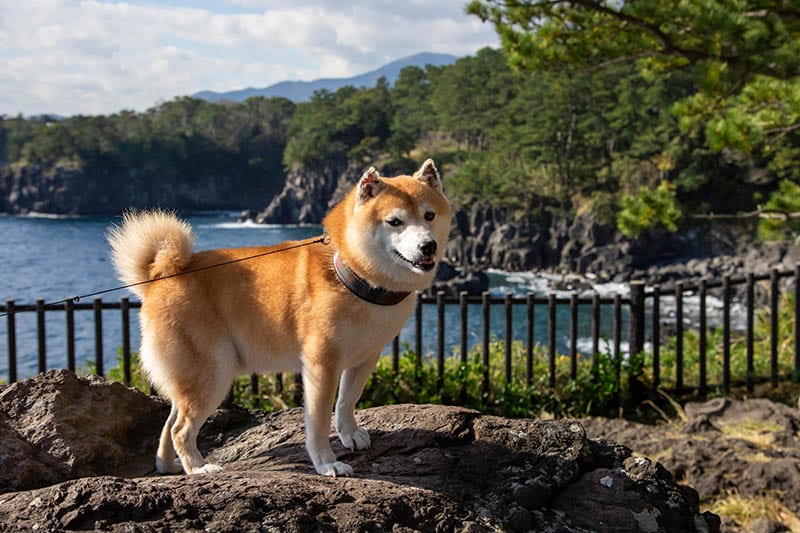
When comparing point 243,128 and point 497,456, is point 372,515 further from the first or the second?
point 243,128

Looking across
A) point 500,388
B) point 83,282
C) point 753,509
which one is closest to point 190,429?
point 753,509

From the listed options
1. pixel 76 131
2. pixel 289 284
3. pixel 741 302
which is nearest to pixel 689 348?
pixel 289 284

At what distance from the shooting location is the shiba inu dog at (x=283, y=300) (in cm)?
321

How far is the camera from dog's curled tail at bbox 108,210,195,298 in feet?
11.7

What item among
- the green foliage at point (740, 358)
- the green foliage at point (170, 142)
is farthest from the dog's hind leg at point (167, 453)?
the green foliage at point (170, 142)

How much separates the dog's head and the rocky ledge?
0.92 metres

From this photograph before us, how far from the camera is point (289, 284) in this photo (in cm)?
344

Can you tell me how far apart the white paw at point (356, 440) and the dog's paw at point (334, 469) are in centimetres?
36

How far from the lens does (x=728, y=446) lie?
612 centimetres

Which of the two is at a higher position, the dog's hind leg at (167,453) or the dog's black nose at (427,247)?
the dog's black nose at (427,247)

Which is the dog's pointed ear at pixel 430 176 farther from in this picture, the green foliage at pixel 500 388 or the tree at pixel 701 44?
the tree at pixel 701 44

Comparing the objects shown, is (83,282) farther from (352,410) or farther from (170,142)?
(170,142)

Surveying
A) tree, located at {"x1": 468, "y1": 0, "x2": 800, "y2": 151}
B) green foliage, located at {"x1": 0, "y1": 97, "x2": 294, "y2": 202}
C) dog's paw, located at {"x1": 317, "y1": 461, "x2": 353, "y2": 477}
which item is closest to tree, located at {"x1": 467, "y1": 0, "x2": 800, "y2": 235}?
tree, located at {"x1": 468, "y1": 0, "x2": 800, "y2": 151}

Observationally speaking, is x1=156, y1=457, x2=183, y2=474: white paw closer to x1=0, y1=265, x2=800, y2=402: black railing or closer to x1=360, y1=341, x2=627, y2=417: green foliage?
x1=0, y1=265, x2=800, y2=402: black railing
